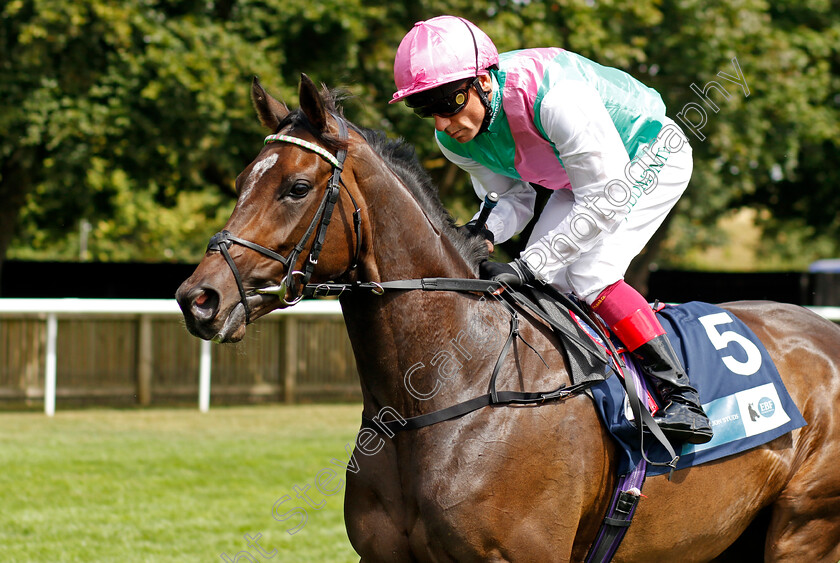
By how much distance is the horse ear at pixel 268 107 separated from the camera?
2.79m

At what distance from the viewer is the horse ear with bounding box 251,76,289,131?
2.79 m

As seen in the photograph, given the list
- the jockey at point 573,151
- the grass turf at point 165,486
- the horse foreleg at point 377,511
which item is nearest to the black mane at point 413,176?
the jockey at point 573,151

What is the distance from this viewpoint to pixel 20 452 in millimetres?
8289

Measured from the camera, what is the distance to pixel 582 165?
287 centimetres

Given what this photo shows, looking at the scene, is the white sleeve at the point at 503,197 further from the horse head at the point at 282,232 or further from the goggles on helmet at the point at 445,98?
the horse head at the point at 282,232

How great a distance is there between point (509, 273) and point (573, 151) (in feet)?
1.50

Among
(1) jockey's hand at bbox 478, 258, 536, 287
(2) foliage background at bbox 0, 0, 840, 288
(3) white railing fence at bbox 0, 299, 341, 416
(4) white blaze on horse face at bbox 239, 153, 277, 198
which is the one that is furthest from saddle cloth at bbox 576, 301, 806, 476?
(3) white railing fence at bbox 0, 299, 341, 416

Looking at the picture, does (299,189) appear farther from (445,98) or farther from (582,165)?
(582,165)

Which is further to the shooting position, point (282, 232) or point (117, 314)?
point (117, 314)

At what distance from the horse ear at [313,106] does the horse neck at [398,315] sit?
0.22 m

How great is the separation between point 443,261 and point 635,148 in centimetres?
92

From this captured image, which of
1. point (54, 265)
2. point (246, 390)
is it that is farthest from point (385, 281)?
point (54, 265)

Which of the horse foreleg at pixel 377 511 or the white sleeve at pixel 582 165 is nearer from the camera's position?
the horse foreleg at pixel 377 511

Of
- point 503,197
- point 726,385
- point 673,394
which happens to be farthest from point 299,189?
point 726,385
